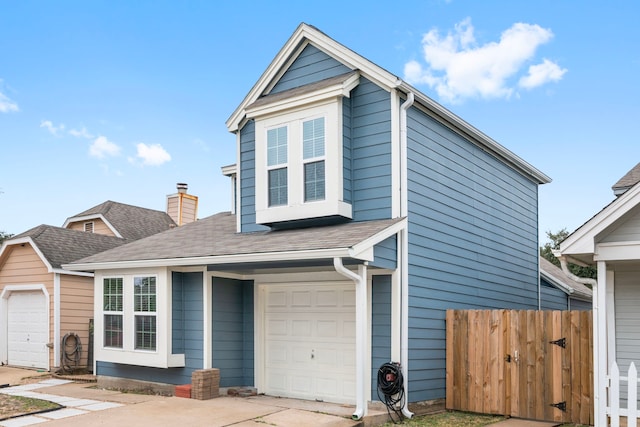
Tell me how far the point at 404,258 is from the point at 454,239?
6.98 ft

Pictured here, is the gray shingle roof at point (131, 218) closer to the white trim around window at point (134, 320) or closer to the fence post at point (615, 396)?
the white trim around window at point (134, 320)

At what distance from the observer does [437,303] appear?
35.3 feet

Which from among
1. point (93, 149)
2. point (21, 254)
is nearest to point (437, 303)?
point (21, 254)

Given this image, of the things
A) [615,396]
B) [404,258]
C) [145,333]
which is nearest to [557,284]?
[404,258]

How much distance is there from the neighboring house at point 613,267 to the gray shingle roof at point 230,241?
9.31 feet

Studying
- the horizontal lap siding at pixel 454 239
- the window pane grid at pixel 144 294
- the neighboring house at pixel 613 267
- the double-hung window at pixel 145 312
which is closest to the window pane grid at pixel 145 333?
the double-hung window at pixel 145 312

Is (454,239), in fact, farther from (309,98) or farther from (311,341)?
(309,98)

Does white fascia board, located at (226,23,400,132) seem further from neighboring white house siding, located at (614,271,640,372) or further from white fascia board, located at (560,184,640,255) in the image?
neighboring white house siding, located at (614,271,640,372)

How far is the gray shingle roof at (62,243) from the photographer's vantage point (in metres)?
15.4

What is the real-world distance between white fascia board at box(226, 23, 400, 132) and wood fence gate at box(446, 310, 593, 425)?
422 cm

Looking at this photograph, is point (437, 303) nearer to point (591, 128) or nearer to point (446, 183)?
point (446, 183)

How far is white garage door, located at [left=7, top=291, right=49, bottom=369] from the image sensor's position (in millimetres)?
15445

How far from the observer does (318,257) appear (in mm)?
8805

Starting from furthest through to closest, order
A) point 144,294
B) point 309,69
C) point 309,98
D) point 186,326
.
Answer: point 144,294 → point 309,69 → point 186,326 → point 309,98
